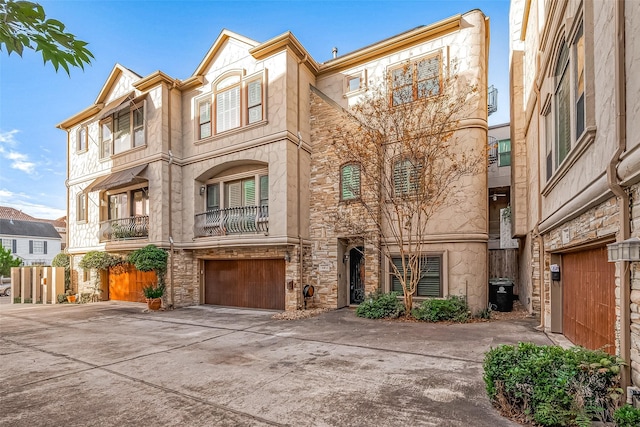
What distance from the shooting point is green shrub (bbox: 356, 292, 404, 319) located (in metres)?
10.3

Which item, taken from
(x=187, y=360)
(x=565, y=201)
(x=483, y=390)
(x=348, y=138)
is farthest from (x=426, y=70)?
(x=187, y=360)

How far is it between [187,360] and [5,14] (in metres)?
6.05

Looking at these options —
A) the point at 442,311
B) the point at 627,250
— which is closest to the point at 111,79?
the point at 442,311

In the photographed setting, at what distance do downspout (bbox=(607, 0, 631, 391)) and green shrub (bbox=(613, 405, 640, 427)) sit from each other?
0.83m

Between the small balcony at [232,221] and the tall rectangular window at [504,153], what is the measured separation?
11.6 meters

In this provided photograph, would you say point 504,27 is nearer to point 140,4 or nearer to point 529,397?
point 140,4

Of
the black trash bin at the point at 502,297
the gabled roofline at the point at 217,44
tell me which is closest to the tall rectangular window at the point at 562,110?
Result: the black trash bin at the point at 502,297

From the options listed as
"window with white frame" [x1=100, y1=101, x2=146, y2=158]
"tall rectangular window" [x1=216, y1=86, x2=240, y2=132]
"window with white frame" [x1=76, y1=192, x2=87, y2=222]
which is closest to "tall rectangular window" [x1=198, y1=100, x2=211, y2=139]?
"tall rectangular window" [x1=216, y1=86, x2=240, y2=132]

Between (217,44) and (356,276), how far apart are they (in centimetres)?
1058

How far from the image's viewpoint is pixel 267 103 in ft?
40.3

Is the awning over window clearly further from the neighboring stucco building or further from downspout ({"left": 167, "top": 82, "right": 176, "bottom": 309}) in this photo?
the neighboring stucco building

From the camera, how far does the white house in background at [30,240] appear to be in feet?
125

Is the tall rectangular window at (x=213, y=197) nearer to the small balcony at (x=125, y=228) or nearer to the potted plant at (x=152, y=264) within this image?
the potted plant at (x=152, y=264)

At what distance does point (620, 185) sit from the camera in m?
3.95
